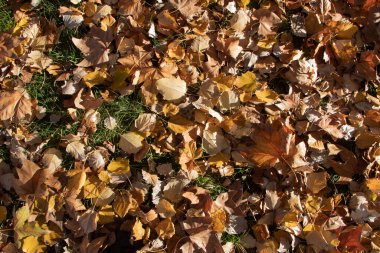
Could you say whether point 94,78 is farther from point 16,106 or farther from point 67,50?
point 16,106

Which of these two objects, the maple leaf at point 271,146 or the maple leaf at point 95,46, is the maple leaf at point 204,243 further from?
the maple leaf at point 95,46

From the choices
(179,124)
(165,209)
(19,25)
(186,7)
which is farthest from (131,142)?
(19,25)

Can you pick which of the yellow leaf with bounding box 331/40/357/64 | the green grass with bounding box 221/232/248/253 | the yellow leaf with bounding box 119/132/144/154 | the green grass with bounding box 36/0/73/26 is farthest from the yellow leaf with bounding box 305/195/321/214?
the green grass with bounding box 36/0/73/26

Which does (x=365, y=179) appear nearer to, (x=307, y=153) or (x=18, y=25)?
(x=307, y=153)

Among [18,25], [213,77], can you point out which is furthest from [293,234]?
[18,25]

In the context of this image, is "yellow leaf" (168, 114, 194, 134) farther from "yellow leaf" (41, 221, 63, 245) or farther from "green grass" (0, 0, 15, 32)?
"green grass" (0, 0, 15, 32)

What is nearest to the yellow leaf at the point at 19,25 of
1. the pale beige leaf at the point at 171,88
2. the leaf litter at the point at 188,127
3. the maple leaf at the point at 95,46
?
the leaf litter at the point at 188,127
